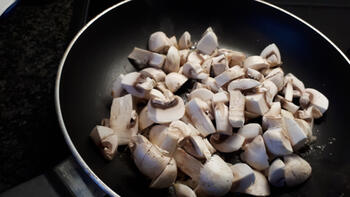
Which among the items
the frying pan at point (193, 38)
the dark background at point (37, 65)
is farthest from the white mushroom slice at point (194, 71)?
the dark background at point (37, 65)

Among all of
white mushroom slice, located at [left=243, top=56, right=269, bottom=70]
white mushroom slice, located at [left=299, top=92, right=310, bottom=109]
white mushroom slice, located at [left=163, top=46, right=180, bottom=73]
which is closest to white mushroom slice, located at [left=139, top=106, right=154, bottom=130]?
white mushroom slice, located at [left=163, top=46, right=180, bottom=73]

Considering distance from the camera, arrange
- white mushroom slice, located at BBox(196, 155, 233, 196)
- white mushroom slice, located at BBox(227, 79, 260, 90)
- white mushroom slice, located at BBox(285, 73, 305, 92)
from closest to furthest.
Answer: white mushroom slice, located at BBox(196, 155, 233, 196), white mushroom slice, located at BBox(227, 79, 260, 90), white mushroom slice, located at BBox(285, 73, 305, 92)

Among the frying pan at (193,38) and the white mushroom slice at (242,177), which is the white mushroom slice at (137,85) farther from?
the white mushroom slice at (242,177)

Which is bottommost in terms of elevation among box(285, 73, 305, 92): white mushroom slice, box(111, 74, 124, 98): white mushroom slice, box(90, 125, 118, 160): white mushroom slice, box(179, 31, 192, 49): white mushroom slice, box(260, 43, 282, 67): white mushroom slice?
box(90, 125, 118, 160): white mushroom slice

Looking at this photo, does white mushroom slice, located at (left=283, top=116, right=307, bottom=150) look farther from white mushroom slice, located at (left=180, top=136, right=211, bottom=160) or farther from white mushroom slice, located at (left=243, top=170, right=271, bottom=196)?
white mushroom slice, located at (left=180, top=136, right=211, bottom=160)

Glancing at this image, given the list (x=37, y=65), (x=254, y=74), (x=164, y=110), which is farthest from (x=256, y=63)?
(x=37, y=65)

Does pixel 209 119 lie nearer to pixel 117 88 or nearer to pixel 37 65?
pixel 117 88

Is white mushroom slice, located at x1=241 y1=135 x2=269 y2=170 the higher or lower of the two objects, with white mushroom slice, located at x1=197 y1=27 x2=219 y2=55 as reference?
lower
